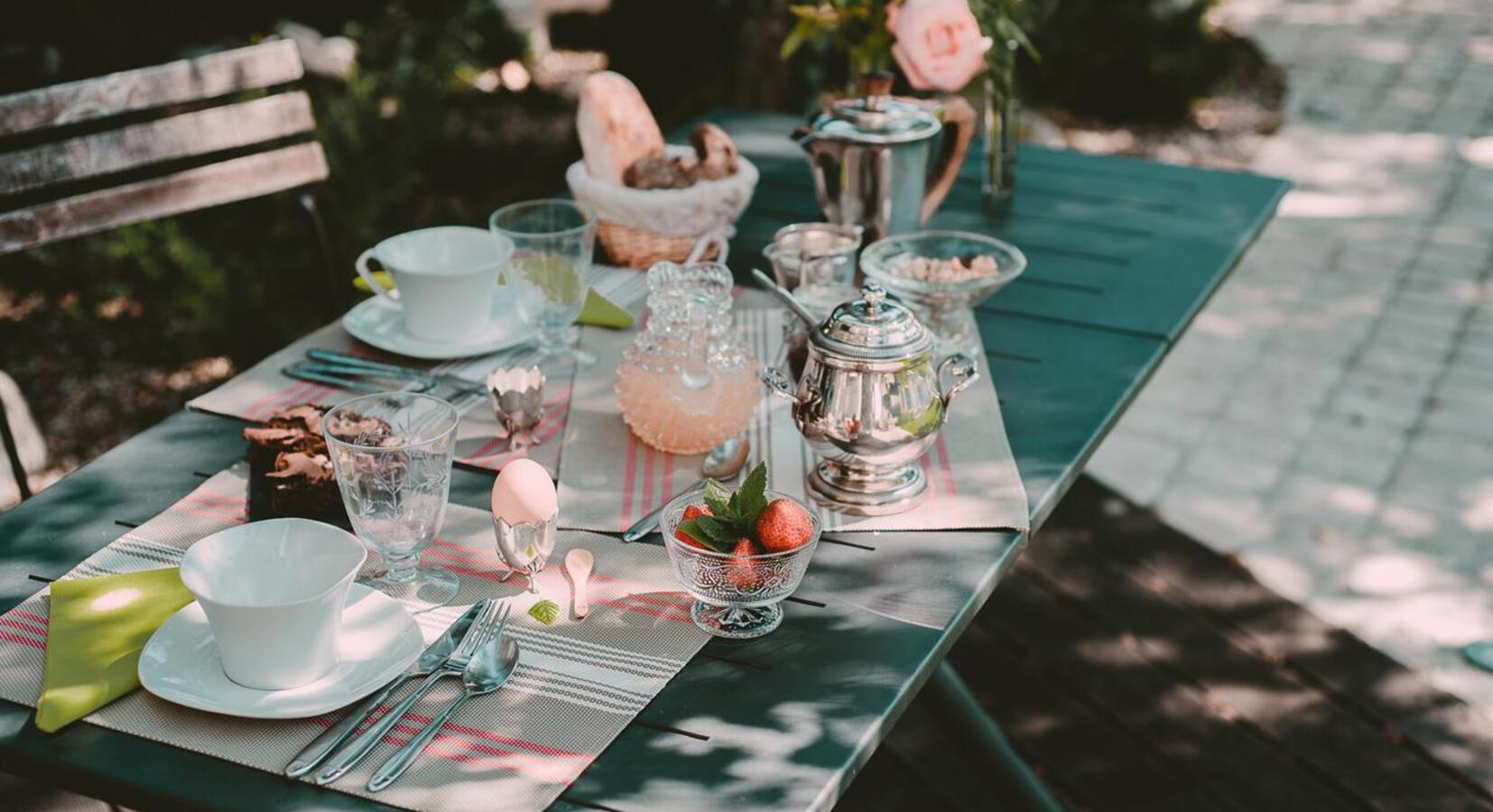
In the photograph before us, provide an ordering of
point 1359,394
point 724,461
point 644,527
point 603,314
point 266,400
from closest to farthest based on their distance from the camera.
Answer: point 644,527
point 724,461
point 266,400
point 603,314
point 1359,394

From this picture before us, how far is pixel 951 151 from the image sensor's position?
2305 mm

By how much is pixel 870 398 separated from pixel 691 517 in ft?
0.87

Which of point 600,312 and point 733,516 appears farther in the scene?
point 600,312

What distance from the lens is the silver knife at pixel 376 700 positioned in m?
1.14

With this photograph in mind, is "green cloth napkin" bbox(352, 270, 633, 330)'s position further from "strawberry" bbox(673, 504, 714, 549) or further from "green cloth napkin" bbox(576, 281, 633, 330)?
"strawberry" bbox(673, 504, 714, 549)

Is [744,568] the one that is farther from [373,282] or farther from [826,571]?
[373,282]

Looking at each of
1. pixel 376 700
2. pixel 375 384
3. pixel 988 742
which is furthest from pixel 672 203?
pixel 376 700

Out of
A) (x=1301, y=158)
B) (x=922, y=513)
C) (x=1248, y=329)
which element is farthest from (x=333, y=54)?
(x=922, y=513)

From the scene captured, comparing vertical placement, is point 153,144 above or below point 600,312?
above

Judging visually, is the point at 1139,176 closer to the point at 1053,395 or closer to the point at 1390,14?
the point at 1053,395

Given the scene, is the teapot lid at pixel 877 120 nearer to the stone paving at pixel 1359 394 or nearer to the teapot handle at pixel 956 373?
the teapot handle at pixel 956 373

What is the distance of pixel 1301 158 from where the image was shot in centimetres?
557

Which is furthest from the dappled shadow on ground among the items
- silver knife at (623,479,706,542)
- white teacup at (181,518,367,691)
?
white teacup at (181,518,367,691)

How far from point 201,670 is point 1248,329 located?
370cm
